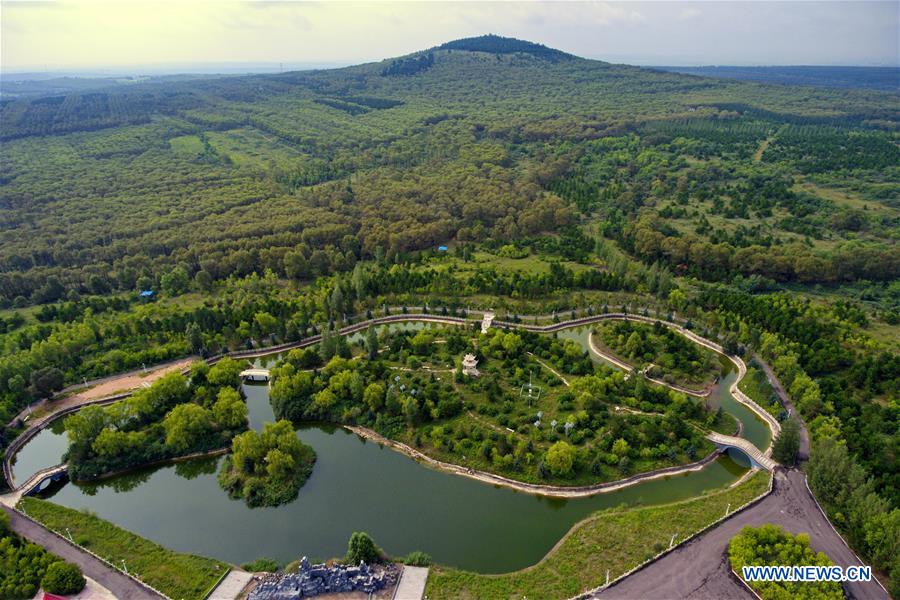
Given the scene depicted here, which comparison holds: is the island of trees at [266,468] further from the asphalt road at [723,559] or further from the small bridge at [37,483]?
the asphalt road at [723,559]

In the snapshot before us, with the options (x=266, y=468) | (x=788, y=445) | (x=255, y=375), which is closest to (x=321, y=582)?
(x=266, y=468)

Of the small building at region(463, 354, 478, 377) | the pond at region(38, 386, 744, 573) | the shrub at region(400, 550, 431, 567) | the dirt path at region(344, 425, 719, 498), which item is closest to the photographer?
the shrub at region(400, 550, 431, 567)

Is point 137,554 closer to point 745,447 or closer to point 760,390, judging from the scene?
point 745,447

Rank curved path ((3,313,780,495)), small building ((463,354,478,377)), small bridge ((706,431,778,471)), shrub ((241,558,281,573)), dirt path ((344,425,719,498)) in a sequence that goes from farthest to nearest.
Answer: small building ((463,354,478,377)), small bridge ((706,431,778,471)), curved path ((3,313,780,495)), dirt path ((344,425,719,498)), shrub ((241,558,281,573))

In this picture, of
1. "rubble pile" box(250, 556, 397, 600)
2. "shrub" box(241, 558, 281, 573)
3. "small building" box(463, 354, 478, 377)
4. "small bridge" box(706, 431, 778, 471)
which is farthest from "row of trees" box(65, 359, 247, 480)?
"small bridge" box(706, 431, 778, 471)

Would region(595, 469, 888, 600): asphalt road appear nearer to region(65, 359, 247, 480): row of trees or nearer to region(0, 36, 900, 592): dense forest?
region(0, 36, 900, 592): dense forest

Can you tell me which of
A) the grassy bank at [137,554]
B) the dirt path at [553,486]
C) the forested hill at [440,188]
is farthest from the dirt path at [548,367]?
the forested hill at [440,188]
